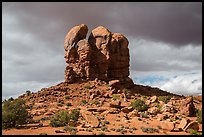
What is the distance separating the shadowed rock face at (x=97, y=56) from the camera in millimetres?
42344

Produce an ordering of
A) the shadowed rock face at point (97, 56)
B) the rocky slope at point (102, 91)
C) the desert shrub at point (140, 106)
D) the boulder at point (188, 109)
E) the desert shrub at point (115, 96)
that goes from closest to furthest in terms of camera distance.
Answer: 1. the boulder at point (188, 109)
2. the rocky slope at point (102, 91)
3. the desert shrub at point (140, 106)
4. the desert shrub at point (115, 96)
5. the shadowed rock face at point (97, 56)

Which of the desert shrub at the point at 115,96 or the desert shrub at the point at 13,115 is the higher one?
the desert shrub at the point at 115,96

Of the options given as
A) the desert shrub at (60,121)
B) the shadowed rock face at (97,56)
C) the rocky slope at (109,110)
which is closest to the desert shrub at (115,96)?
the rocky slope at (109,110)

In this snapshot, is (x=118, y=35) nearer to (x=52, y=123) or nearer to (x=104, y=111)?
(x=104, y=111)

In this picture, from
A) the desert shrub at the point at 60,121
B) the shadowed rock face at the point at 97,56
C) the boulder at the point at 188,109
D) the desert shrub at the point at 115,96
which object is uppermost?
the shadowed rock face at the point at 97,56

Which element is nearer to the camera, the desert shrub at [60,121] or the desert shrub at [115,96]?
the desert shrub at [60,121]

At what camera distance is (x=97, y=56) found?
43469 mm

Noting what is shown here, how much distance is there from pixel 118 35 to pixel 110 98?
15.0 meters

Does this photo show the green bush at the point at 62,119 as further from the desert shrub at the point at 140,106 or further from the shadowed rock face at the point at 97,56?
the shadowed rock face at the point at 97,56

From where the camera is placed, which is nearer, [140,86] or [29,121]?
[29,121]

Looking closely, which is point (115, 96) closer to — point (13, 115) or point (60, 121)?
point (60, 121)

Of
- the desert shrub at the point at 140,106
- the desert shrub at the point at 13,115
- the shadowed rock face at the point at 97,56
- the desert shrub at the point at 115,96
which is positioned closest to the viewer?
the desert shrub at the point at 13,115

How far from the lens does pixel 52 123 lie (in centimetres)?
1945

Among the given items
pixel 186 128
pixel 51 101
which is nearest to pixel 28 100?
pixel 51 101
